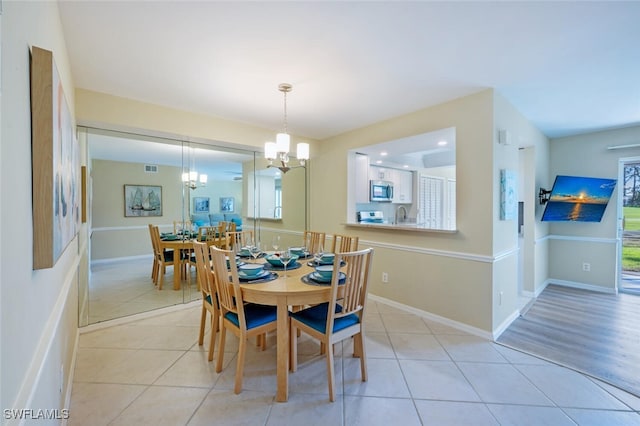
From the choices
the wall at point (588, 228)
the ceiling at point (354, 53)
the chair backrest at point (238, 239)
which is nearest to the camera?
the ceiling at point (354, 53)

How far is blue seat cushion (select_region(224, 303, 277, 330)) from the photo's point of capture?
2080 millimetres

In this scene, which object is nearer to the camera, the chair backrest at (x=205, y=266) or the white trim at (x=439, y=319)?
the chair backrest at (x=205, y=266)

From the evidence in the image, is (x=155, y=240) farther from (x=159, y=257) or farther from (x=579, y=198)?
(x=579, y=198)

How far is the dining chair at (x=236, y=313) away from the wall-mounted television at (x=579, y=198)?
476 centimetres

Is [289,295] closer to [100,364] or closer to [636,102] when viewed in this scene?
[100,364]

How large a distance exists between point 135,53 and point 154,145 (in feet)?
5.04

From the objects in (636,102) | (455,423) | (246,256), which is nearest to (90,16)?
(246,256)

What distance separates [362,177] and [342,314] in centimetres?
317

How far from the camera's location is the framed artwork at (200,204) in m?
3.82

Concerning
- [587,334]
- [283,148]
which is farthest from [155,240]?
[587,334]

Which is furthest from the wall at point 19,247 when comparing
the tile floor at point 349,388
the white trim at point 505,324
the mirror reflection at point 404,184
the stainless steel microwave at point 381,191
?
the stainless steel microwave at point 381,191

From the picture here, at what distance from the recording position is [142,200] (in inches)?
139

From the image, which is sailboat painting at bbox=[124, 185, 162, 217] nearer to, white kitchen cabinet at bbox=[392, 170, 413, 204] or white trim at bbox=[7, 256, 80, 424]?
white trim at bbox=[7, 256, 80, 424]

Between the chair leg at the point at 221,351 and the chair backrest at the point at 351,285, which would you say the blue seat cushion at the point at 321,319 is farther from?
the chair leg at the point at 221,351
